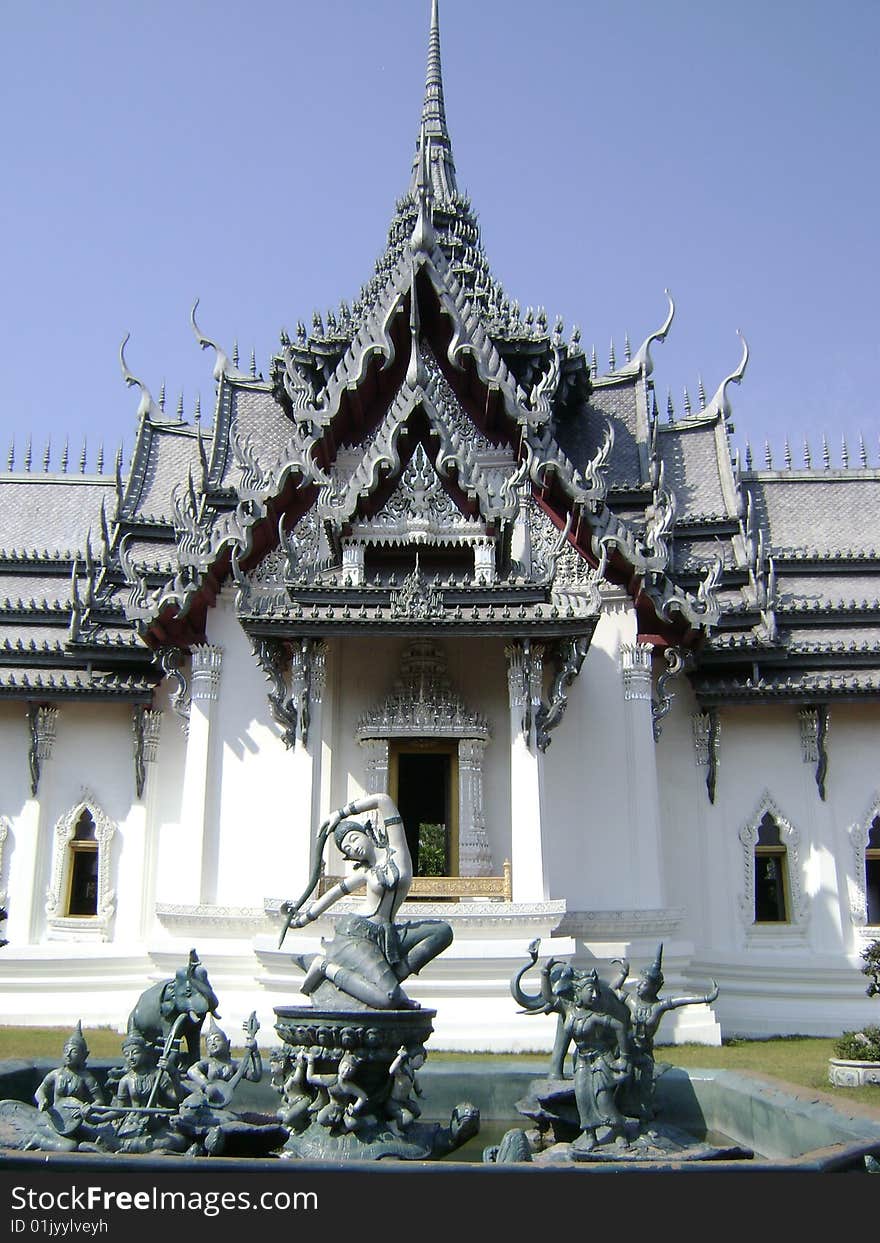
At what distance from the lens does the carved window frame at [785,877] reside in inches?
477

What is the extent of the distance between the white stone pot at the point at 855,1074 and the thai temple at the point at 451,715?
2018 millimetres

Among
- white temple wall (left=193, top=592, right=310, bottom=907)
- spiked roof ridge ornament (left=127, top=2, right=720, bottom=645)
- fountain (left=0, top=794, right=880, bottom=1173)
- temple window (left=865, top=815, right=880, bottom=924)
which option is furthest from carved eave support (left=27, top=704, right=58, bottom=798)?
temple window (left=865, top=815, right=880, bottom=924)

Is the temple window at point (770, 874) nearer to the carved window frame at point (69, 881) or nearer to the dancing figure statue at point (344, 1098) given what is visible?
the carved window frame at point (69, 881)

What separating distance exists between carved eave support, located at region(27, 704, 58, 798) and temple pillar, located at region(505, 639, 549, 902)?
212 inches

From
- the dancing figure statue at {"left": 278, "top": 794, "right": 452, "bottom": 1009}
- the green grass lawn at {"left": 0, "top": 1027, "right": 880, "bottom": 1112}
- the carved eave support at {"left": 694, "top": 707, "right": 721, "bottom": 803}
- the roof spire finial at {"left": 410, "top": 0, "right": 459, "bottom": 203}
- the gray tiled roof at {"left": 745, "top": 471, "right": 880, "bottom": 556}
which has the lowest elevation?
the green grass lawn at {"left": 0, "top": 1027, "right": 880, "bottom": 1112}

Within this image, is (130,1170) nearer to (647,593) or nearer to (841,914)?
(647,593)

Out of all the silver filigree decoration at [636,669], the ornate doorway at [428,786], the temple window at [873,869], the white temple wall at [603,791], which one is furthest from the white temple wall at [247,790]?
the temple window at [873,869]

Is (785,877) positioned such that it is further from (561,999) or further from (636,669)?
(561,999)

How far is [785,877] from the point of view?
1233cm

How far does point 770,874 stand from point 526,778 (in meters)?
3.90

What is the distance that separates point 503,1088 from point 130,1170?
2930 millimetres

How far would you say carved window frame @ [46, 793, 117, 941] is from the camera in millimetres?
11984

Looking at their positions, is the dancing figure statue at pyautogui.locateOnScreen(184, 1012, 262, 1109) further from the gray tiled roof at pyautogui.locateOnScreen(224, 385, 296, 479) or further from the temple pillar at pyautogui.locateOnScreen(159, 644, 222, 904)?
the gray tiled roof at pyautogui.locateOnScreen(224, 385, 296, 479)

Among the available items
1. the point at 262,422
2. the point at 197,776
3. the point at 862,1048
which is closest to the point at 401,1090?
the point at 862,1048
